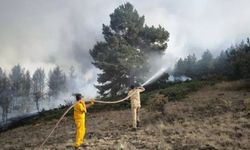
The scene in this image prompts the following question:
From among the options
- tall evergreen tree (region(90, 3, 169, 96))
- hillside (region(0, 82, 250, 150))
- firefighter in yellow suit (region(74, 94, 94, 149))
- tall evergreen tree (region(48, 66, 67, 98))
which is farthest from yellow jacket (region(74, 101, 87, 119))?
tall evergreen tree (region(48, 66, 67, 98))

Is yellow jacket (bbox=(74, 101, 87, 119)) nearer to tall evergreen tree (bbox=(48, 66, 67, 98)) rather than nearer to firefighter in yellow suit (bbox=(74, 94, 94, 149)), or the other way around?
firefighter in yellow suit (bbox=(74, 94, 94, 149))

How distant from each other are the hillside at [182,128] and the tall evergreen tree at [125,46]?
16.8 m

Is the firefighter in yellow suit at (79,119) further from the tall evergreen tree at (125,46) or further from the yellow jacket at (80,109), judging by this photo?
the tall evergreen tree at (125,46)

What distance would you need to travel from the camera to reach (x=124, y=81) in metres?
48.2

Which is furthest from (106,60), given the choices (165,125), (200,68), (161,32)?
(165,125)

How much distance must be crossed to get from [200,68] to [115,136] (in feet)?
158

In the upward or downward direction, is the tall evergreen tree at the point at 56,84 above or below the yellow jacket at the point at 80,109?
above

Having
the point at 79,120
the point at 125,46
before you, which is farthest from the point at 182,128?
the point at 125,46

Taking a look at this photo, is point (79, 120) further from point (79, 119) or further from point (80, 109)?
point (80, 109)

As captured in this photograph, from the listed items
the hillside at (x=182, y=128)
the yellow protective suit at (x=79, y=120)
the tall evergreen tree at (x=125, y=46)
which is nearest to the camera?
the hillside at (x=182, y=128)

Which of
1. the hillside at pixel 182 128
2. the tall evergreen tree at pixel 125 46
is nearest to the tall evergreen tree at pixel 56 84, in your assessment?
the tall evergreen tree at pixel 125 46

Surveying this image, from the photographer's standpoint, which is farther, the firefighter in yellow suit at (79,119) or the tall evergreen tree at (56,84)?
the tall evergreen tree at (56,84)

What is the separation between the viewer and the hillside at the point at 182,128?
46.6 feet

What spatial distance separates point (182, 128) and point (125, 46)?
2881 centimetres
